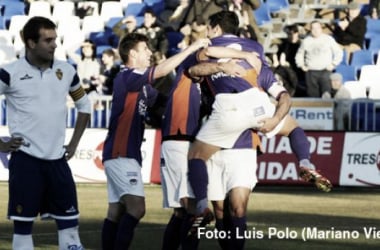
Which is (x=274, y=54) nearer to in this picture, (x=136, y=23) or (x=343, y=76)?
(x=343, y=76)

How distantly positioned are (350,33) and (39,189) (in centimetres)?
1643

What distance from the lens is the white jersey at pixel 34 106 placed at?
10281mm

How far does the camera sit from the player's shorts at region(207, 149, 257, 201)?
1116 cm

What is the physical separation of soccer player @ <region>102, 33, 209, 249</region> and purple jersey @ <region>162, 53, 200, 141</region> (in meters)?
0.36

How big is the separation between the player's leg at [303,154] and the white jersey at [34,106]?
2.12 metres

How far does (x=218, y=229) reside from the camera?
11.8m

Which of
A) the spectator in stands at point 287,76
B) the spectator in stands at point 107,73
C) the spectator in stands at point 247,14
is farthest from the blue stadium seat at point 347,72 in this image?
the spectator in stands at point 107,73

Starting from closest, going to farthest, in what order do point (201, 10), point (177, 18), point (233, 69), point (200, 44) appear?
point (200, 44)
point (233, 69)
point (201, 10)
point (177, 18)

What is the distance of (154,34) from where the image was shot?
83.6 ft

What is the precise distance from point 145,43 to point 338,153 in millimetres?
10544

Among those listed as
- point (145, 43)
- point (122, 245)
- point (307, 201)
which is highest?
point (145, 43)

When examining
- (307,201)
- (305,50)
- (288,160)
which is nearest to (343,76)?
(305,50)

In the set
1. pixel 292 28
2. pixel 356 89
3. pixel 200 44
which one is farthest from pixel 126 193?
pixel 292 28

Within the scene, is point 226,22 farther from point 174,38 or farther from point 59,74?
point 174,38
